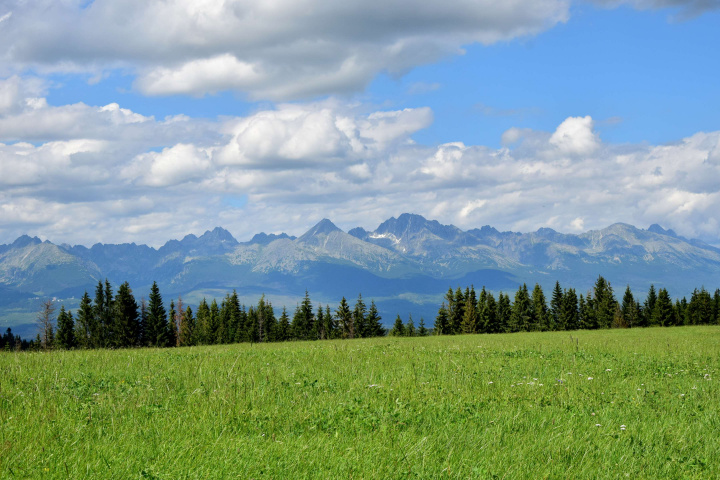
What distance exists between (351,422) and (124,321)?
280 feet

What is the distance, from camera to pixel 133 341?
3322 inches

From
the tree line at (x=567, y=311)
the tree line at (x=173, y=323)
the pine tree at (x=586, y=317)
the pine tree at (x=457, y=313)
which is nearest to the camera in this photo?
the tree line at (x=173, y=323)

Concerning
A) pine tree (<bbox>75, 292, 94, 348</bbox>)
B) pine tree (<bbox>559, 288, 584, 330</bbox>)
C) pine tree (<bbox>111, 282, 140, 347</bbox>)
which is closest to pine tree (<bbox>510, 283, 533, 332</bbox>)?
pine tree (<bbox>559, 288, 584, 330</bbox>)

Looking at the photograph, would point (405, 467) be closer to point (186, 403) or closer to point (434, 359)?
point (186, 403)

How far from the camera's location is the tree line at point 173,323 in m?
85.3

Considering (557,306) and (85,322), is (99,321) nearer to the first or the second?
(85,322)

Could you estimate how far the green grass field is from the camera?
6996 millimetres

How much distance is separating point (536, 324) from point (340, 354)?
106 meters

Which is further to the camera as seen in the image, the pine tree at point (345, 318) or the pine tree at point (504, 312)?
the pine tree at point (504, 312)

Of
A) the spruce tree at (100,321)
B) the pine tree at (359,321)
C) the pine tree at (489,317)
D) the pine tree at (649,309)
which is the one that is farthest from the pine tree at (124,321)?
the pine tree at (649,309)

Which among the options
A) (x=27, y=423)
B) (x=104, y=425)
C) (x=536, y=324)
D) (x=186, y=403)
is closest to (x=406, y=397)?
(x=186, y=403)

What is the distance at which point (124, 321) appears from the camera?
277ft

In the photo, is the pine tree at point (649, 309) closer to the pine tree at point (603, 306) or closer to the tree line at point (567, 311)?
the tree line at point (567, 311)

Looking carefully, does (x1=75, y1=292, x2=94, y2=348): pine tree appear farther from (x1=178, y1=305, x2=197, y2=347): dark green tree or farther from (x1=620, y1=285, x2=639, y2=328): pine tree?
(x1=620, y1=285, x2=639, y2=328): pine tree
